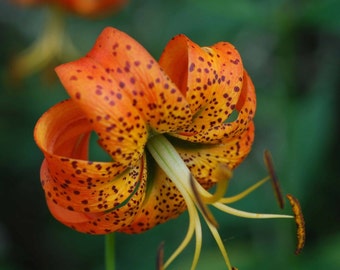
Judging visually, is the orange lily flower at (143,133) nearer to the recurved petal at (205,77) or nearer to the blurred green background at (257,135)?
the recurved petal at (205,77)

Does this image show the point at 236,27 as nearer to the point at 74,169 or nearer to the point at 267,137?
the point at 267,137

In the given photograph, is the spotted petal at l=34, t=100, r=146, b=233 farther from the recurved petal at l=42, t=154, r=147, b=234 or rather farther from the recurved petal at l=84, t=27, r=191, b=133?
the recurved petal at l=84, t=27, r=191, b=133

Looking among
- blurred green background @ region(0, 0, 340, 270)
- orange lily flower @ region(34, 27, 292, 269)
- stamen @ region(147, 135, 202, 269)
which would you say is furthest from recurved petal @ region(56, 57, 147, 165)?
blurred green background @ region(0, 0, 340, 270)

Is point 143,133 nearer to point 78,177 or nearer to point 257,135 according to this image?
point 78,177

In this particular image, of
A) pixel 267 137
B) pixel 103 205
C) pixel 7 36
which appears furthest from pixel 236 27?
pixel 103 205

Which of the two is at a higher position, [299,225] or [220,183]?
[220,183]

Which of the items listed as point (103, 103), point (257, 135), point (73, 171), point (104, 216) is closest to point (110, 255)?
point (104, 216)
